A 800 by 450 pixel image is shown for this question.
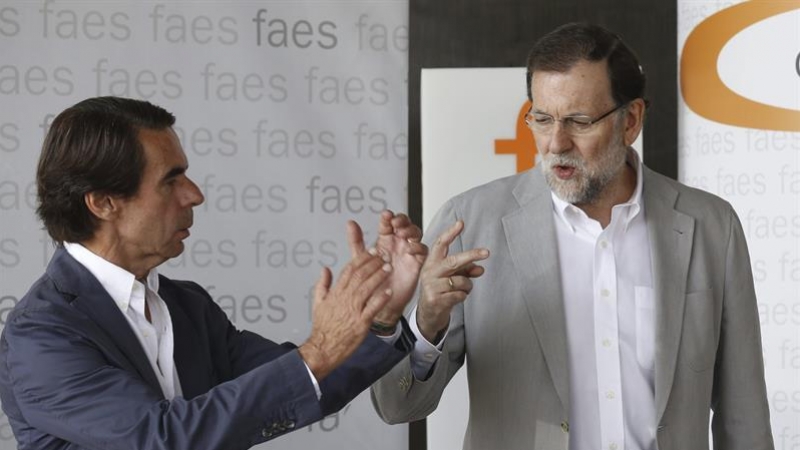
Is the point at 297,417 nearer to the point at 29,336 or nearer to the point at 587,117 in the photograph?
the point at 29,336

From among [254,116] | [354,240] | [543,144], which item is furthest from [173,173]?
[254,116]

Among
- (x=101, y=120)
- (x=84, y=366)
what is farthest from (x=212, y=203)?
(x=84, y=366)

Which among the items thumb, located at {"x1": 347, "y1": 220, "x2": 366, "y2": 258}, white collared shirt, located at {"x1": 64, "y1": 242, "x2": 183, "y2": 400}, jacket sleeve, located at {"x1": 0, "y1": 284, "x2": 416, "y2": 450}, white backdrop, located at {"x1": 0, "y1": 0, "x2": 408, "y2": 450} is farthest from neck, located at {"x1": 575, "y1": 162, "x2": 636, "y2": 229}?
white backdrop, located at {"x1": 0, "y1": 0, "x2": 408, "y2": 450}

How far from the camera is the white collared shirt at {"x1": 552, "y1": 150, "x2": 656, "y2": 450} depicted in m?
2.15

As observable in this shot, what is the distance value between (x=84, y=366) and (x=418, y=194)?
2193mm

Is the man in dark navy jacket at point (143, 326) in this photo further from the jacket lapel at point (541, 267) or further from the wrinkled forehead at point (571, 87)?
the wrinkled forehead at point (571, 87)

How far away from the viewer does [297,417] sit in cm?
179

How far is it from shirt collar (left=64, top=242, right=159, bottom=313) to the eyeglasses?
925 mm

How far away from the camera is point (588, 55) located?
7.36 feet

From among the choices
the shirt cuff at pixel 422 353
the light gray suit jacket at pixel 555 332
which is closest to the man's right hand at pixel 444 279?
the shirt cuff at pixel 422 353

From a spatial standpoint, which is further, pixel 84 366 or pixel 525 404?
pixel 525 404

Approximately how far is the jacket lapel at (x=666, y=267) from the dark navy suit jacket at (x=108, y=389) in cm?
65

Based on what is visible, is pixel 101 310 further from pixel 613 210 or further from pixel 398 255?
pixel 613 210

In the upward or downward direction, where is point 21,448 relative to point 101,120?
downward
